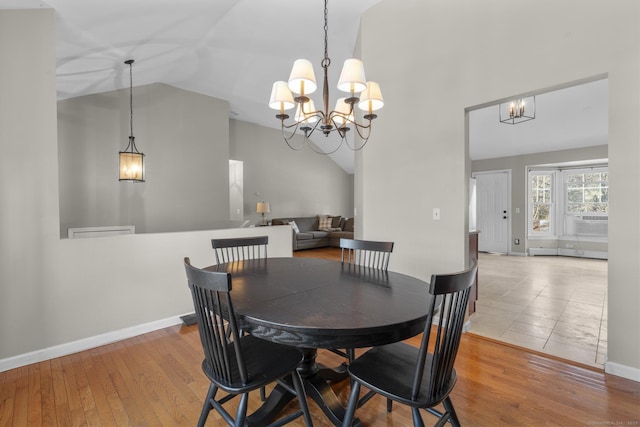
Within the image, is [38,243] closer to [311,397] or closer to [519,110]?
[311,397]

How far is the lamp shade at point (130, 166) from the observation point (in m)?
4.10

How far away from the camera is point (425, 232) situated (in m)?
3.11

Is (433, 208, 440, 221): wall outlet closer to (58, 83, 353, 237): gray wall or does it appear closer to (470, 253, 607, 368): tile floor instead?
(470, 253, 607, 368): tile floor

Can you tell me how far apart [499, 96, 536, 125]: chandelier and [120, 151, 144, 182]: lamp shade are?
4.98 m

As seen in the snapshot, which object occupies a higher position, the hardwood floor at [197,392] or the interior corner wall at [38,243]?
the interior corner wall at [38,243]

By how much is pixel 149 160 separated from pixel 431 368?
530 cm

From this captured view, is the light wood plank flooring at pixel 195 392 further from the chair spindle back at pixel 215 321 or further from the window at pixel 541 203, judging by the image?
the window at pixel 541 203

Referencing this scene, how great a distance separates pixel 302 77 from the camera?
195 cm

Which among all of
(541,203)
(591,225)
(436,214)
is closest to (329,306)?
(436,214)

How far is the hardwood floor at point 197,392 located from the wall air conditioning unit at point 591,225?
6070 millimetres

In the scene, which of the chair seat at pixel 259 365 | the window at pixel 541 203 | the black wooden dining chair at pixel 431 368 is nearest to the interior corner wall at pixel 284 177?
the window at pixel 541 203

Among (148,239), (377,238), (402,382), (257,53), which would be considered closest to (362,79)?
(402,382)

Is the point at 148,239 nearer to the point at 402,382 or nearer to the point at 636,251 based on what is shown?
the point at 402,382

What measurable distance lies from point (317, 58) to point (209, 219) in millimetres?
3473
